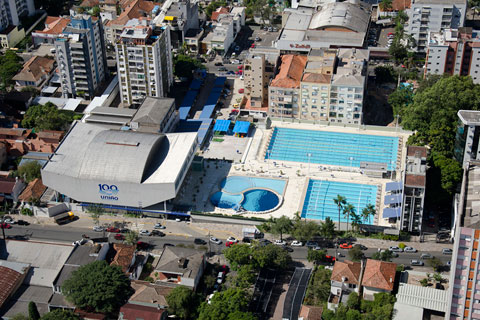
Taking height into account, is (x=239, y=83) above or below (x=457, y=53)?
below

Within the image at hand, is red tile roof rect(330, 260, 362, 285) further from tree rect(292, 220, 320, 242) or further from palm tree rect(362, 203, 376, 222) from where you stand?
palm tree rect(362, 203, 376, 222)

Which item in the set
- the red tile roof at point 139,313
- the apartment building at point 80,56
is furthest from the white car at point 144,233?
the apartment building at point 80,56

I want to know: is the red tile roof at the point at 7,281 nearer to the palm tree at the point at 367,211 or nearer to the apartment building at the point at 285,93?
the palm tree at the point at 367,211

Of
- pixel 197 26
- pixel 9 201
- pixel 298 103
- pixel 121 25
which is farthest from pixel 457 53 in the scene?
pixel 9 201

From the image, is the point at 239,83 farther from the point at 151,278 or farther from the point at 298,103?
the point at 151,278

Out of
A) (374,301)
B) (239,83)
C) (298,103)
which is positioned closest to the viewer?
(374,301)

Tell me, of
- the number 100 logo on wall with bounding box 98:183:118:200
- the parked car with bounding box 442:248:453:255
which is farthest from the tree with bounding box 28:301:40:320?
the parked car with bounding box 442:248:453:255

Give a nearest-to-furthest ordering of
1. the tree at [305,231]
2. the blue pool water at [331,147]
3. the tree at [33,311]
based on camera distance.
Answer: the tree at [33,311]
the tree at [305,231]
the blue pool water at [331,147]
